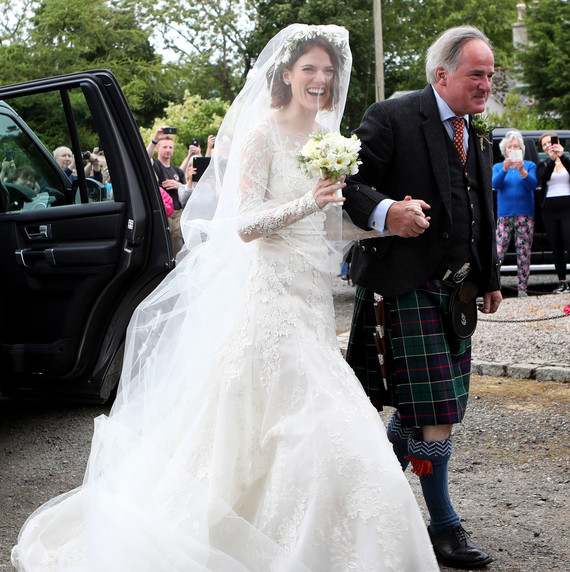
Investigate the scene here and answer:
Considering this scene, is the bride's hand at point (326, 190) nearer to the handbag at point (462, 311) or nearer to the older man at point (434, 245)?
the older man at point (434, 245)

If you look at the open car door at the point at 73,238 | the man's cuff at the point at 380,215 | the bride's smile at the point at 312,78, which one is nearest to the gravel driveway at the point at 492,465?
the open car door at the point at 73,238

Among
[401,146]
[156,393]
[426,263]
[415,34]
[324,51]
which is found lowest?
[156,393]

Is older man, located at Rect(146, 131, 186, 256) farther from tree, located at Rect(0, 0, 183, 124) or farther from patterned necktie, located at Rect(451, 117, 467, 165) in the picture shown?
tree, located at Rect(0, 0, 183, 124)

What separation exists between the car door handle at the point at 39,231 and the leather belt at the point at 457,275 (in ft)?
9.01

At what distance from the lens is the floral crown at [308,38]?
3.52 meters

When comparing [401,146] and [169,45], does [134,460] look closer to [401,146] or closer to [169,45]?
[401,146]

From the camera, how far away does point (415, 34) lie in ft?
138

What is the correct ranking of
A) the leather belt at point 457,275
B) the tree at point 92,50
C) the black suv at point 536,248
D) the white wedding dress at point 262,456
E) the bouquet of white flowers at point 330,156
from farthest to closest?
the tree at point 92,50, the black suv at point 536,248, the leather belt at point 457,275, the bouquet of white flowers at point 330,156, the white wedding dress at point 262,456

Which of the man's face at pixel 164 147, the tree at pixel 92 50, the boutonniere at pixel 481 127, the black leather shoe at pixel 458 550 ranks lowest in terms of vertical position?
the black leather shoe at pixel 458 550

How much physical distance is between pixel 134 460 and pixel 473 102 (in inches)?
79.1

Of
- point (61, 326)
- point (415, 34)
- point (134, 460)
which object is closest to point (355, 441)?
point (134, 460)

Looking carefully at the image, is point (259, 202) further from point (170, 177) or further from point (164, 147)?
point (170, 177)

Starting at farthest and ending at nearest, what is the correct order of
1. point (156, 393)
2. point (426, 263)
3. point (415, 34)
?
point (415, 34) → point (156, 393) → point (426, 263)

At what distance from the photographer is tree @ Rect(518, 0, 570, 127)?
30.5 meters
